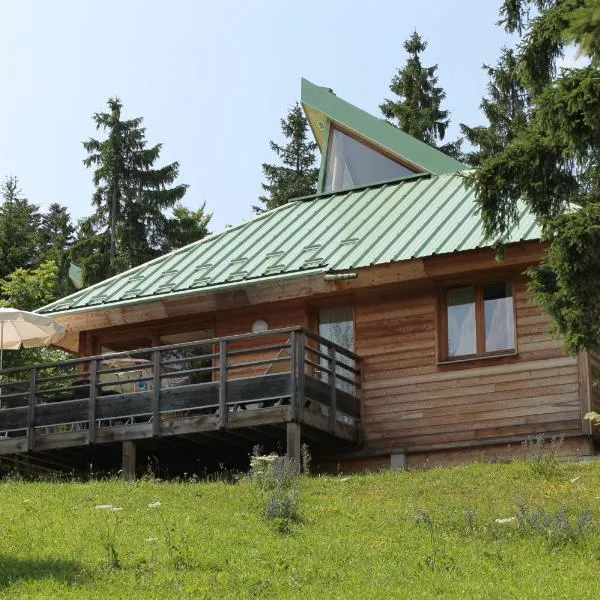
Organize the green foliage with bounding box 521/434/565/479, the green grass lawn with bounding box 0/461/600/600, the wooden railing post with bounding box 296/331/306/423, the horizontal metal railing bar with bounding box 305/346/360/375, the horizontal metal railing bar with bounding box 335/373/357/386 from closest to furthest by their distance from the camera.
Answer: the green grass lawn with bounding box 0/461/600/600 → the green foliage with bounding box 521/434/565/479 → the wooden railing post with bounding box 296/331/306/423 → the horizontal metal railing bar with bounding box 305/346/360/375 → the horizontal metal railing bar with bounding box 335/373/357/386

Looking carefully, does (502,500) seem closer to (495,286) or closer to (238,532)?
(238,532)

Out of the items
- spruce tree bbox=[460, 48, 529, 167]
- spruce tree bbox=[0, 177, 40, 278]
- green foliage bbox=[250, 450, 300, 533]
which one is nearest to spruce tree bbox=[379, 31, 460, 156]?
spruce tree bbox=[460, 48, 529, 167]

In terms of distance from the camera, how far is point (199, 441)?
22.1 meters

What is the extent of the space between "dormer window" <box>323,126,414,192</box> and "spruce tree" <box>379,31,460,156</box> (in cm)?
1480

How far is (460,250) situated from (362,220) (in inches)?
147

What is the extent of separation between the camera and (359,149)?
2761cm

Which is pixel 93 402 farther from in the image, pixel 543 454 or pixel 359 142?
pixel 359 142

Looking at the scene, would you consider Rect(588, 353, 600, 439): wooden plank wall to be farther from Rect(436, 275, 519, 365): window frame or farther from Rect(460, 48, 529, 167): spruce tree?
Rect(460, 48, 529, 167): spruce tree

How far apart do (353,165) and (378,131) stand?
3.32ft

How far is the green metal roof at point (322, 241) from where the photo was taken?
22.5m

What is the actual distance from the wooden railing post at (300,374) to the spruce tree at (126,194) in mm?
19933

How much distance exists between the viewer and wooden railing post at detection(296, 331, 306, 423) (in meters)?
20.7

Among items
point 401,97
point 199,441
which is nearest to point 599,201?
point 199,441

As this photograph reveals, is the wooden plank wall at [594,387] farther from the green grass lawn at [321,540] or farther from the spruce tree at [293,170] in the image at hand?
the spruce tree at [293,170]
